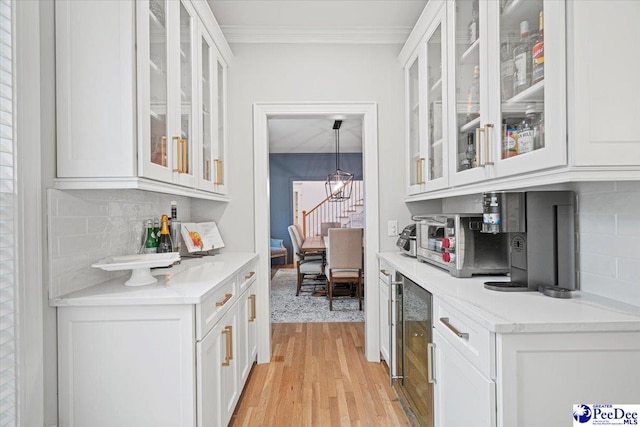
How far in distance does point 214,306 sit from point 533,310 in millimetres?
1271

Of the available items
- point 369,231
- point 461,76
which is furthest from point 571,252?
point 369,231

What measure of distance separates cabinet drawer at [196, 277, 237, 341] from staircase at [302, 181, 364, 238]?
7101 mm

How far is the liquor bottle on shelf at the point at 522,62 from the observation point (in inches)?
50.1

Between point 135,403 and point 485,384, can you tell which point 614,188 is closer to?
point 485,384

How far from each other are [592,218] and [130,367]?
187 cm

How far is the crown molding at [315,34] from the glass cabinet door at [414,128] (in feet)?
1.20

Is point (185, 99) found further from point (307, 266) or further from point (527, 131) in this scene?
point (307, 266)

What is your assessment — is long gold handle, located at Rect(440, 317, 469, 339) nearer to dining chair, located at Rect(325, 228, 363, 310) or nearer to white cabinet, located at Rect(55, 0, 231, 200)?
white cabinet, located at Rect(55, 0, 231, 200)

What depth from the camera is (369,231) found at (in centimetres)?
287

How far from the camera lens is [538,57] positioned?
47.6 inches

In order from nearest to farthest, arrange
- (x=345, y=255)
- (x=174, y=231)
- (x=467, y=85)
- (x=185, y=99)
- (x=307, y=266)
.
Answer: (x=467, y=85), (x=185, y=99), (x=174, y=231), (x=345, y=255), (x=307, y=266)

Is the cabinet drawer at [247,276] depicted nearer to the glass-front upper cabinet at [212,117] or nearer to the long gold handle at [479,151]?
the glass-front upper cabinet at [212,117]

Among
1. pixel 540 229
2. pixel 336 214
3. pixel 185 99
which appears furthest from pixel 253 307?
pixel 336 214

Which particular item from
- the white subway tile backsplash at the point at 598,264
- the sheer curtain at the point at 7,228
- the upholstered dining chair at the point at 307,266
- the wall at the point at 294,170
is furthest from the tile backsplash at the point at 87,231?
the wall at the point at 294,170
